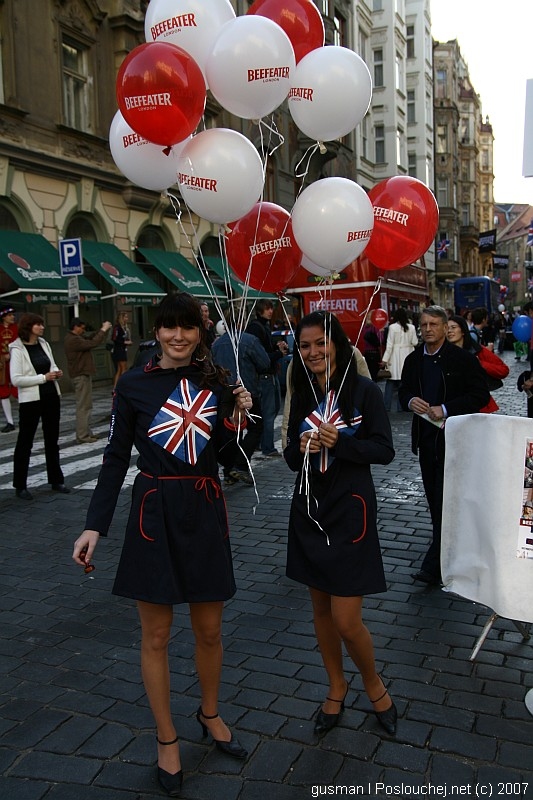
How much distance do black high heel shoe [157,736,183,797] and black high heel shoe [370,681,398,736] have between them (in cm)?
89

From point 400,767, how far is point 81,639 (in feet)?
6.63

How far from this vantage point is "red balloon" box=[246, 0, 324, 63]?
4.45 metres

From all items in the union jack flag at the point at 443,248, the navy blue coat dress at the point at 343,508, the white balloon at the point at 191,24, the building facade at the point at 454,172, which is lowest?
the navy blue coat dress at the point at 343,508

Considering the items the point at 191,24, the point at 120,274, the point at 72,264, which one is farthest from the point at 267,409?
the point at 120,274

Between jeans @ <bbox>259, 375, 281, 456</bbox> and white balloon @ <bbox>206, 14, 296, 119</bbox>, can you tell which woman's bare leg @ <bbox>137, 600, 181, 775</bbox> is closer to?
white balloon @ <bbox>206, 14, 296, 119</bbox>

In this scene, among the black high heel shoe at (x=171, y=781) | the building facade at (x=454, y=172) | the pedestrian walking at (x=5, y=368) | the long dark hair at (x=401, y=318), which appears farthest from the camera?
the building facade at (x=454, y=172)

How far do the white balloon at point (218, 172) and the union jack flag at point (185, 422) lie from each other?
159cm

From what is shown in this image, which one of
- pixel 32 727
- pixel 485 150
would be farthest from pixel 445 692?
pixel 485 150

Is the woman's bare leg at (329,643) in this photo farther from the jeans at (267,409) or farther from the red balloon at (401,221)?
the jeans at (267,409)

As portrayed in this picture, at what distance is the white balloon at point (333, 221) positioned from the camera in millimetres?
3863

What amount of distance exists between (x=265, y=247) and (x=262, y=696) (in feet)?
8.52

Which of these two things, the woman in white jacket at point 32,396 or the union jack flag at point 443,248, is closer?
the woman in white jacket at point 32,396

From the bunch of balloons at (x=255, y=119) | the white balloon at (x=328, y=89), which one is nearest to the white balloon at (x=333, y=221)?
the bunch of balloons at (x=255, y=119)

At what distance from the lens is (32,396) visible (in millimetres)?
7426
